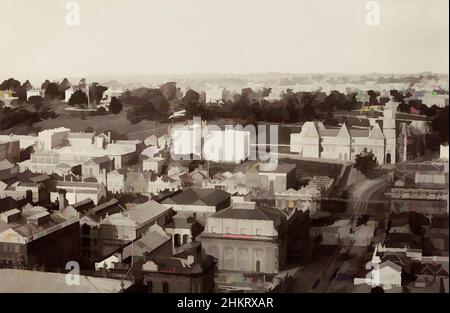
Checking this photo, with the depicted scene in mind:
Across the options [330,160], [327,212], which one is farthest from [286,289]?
[330,160]

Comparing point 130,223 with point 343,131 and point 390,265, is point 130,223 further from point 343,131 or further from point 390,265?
point 390,265

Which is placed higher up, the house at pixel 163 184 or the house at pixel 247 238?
the house at pixel 163 184

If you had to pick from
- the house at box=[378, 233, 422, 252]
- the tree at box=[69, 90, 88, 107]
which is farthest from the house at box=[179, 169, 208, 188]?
the house at box=[378, 233, 422, 252]

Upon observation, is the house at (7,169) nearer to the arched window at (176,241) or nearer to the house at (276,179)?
the arched window at (176,241)

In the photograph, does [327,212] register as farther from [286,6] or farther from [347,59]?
[286,6]

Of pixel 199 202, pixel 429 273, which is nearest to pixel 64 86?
pixel 199 202

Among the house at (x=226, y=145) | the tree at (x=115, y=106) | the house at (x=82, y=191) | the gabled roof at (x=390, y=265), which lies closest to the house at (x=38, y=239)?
the house at (x=82, y=191)
